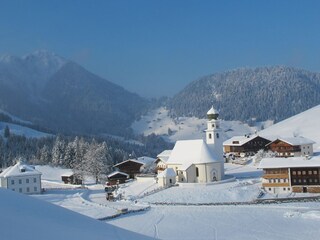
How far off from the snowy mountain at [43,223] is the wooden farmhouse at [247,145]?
3118 inches

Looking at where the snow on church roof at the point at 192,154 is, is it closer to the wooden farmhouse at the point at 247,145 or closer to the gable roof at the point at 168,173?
the gable roof at the point at 168,173

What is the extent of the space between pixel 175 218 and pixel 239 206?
7422mm

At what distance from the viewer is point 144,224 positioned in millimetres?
38969

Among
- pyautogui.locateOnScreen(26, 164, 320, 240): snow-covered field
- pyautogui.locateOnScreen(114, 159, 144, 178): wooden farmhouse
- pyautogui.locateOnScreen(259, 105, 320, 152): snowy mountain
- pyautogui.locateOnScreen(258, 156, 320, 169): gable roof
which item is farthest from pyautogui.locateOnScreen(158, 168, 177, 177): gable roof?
pyautogui.locateOnScreen(259, 105, 320, 152): snowy mountain

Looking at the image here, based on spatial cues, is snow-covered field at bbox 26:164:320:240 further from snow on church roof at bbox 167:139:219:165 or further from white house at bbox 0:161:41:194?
snow on church roof at bbox 167:139:219:165

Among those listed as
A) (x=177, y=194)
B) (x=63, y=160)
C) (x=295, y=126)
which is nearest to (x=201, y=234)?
(x=177, y=194)

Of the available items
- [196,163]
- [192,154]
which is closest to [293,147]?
[192,154]

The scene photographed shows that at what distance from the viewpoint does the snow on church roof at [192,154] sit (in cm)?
6003

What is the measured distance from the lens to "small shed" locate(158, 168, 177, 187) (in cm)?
5819

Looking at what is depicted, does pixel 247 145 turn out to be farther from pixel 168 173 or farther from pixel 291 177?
pixel 291 177

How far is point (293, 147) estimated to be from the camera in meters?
78.3

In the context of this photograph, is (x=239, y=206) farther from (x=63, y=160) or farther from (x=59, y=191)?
(x=63, y=160)

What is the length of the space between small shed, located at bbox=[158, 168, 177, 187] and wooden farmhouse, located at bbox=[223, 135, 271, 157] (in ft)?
116

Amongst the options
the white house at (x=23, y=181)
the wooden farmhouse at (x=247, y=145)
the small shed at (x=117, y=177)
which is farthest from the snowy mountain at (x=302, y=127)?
the white house at (x=23, y=181)
